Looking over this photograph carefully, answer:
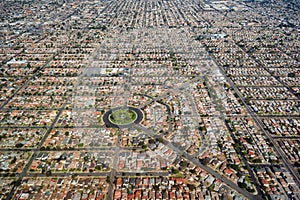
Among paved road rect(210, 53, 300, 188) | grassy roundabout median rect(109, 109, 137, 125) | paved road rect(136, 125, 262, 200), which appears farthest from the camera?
grassy roundabout median rect(109, 109, 137, 125)

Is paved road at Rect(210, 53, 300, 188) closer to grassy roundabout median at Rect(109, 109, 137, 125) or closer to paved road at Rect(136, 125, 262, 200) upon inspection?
paved road at Rect(136, 125, 262, 200)

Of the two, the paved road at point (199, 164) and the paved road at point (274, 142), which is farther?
the paved road at point (274, 142)

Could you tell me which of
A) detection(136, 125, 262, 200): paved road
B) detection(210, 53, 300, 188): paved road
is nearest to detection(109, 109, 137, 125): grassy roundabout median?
detection(136, 125, 262, 200): paved road

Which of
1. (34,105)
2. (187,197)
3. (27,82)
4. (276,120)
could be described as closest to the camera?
(187,197)

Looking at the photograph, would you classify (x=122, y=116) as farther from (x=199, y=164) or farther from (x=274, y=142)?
(x=274, y=142)

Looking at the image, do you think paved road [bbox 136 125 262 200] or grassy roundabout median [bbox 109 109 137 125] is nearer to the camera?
paved road [bbox 136 125 262 200]

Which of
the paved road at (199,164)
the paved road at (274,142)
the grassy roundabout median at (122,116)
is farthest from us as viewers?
the grassy roundabout median at (122,116)

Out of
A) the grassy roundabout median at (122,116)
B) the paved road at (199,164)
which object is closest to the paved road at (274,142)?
the paved road at (199,164)

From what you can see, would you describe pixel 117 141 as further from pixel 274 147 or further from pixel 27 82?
pixel 27 82

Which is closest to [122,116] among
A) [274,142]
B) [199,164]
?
[199,164]

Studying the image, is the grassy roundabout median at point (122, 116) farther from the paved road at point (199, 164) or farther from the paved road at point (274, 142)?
the paved road at point (274, 142)

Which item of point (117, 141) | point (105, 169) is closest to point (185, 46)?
point (117, 141)
